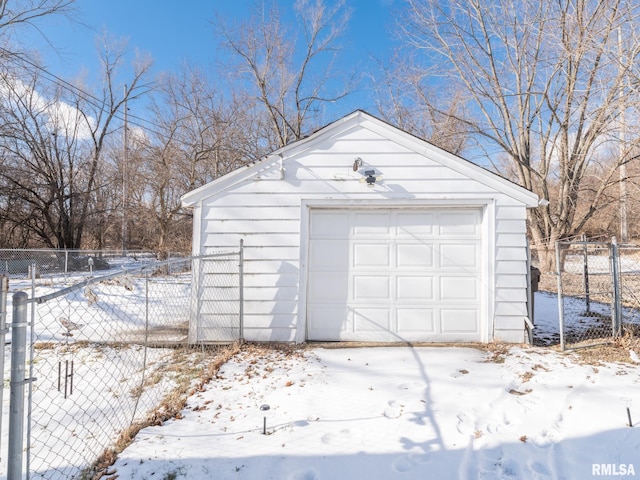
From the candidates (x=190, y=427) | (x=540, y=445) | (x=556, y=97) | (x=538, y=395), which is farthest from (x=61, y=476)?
(x=556, y=97)

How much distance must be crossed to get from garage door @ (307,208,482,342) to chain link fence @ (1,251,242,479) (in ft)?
4.35

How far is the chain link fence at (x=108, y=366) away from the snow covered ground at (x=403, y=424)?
493 mm

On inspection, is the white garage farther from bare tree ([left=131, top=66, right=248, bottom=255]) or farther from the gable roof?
bare tree ([left=131, top=66, right=248, bottom=255])

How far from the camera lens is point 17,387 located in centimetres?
157

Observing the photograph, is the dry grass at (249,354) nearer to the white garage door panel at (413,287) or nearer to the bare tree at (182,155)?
the white garage door panel at (413,287)

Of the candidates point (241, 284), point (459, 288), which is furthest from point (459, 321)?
point (241, 284)

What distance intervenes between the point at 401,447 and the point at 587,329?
16.2 ft

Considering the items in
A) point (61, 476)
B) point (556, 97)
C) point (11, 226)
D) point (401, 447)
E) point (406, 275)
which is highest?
point (556, 97)

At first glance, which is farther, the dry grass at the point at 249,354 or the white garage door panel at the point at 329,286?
the white garage door panel at the point at 329,286

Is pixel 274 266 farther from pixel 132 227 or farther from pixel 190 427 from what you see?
pixel 132 227

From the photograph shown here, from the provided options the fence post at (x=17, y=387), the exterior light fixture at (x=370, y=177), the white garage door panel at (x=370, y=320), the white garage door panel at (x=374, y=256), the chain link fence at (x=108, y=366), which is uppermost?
the exterior light fixture at (x=370, y=177)

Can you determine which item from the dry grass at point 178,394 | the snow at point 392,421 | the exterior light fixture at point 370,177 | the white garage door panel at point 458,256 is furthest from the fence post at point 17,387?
the white garage door panel at point 458,256

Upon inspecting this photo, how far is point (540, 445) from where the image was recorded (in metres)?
2.52

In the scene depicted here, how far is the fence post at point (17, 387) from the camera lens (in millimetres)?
1544
